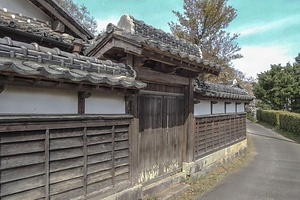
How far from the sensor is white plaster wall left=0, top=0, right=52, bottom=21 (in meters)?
6.72

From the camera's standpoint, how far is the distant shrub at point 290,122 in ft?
70.5

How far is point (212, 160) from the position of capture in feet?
33.5

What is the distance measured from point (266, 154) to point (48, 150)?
13.0 metres

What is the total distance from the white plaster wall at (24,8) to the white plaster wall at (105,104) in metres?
3.78

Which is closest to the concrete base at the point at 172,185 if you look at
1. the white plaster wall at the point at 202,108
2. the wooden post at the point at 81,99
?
the white plaster wall at the point at 202,108

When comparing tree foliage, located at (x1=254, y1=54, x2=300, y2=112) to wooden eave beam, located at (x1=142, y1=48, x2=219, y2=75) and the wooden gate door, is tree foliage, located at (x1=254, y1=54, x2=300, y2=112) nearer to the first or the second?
the wooden gate door

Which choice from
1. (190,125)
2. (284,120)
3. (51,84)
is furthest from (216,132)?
(284,120)

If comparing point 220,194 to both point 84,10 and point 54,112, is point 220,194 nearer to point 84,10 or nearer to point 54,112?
point 54,112

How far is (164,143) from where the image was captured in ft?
24.4

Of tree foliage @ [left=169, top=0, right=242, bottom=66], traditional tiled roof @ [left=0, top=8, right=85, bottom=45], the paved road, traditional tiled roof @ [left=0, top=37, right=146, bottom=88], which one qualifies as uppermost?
tree foliage @ [left=169, top=0, right=242, bottom=66]

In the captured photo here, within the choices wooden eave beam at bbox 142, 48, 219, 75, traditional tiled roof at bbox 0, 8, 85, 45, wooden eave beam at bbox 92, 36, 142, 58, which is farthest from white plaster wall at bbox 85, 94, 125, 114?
traditional tiled roof at bbox 0, 8, 85, 45

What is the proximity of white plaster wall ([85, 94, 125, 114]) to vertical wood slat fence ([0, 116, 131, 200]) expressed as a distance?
0.61 feet

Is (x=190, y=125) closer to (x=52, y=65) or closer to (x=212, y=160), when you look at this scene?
(x=212, y=160)

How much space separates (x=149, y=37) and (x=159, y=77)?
3.70 ft
